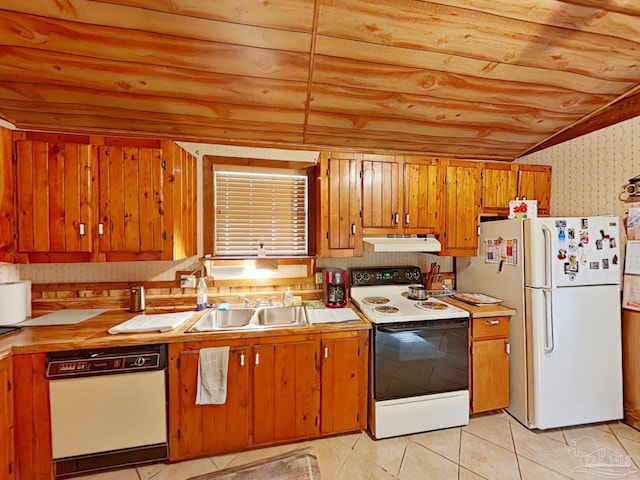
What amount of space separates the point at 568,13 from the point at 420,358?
7.99ft

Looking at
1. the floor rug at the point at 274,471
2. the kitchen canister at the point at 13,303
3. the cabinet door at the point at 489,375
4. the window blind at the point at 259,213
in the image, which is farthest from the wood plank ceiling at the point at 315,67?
the floor rug at the point at 274,471

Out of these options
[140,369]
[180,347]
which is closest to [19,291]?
[140,369]

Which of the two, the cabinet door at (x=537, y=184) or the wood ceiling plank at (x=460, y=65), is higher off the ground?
the wood ceiling plank at (x=460, y=65)

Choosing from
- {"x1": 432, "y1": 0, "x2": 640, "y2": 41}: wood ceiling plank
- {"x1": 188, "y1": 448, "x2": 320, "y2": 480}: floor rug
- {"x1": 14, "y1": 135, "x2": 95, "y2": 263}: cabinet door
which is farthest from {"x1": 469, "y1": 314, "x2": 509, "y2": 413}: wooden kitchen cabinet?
{"x1": 14, "y1": 135, "x2": 95, "y2": 263}: cabinet door

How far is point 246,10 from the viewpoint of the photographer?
1494 mm

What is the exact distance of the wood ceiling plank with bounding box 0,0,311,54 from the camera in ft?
4.66

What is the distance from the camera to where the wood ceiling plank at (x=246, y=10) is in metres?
1.43

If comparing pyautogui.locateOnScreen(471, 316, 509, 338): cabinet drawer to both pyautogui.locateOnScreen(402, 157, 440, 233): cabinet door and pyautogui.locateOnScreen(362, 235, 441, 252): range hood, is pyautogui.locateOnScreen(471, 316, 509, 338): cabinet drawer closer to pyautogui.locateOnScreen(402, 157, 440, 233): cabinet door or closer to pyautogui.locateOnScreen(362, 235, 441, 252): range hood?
pyautogui.locateOnScreen(362, 235, 441, 252): range hood

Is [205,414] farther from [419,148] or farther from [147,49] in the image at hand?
[419,148]

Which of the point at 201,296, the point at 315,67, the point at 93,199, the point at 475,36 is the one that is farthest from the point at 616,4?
the point at 93,199

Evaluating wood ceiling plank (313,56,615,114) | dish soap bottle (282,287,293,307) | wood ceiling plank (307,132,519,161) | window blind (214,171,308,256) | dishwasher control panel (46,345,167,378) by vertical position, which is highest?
wood ceiling plank (313,56,615,114)

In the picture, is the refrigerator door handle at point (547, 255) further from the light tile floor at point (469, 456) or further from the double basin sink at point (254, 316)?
the double basin sink at point (254, 316)

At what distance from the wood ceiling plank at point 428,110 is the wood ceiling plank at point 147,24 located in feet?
1.46

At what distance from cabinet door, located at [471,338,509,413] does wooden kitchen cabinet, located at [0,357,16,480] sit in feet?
10.5
